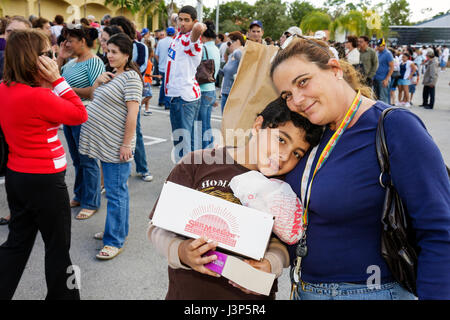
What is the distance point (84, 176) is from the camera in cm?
386

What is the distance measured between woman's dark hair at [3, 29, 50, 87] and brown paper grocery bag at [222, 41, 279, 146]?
132 cm

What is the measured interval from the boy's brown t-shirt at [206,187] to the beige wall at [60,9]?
25.8 meters

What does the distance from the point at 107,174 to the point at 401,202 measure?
2.54m

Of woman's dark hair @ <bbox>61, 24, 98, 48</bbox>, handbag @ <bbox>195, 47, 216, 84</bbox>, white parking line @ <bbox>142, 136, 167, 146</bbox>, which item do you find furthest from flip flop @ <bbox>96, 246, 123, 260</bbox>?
white parking line @ <bbox>142, 136, 167, 146</bbox>

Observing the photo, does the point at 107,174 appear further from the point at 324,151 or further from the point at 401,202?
the point at 401,202

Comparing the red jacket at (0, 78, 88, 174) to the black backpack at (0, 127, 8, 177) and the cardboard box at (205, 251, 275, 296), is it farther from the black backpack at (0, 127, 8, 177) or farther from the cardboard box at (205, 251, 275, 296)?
the cardboard box at (205, 251, 275, 296)

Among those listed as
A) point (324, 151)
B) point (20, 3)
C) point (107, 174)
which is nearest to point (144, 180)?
point (107, 174)

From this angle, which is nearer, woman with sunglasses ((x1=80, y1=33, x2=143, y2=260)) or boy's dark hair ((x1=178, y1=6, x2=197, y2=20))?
woman with sunglasses ((x1=80, y1=33, x2=143, y2=260))

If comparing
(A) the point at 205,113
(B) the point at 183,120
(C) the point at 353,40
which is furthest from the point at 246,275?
(C) the point at 353,40

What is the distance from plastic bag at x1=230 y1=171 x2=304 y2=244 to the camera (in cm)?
126

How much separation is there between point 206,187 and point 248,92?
0.44 metres

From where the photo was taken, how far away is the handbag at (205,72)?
216 inches

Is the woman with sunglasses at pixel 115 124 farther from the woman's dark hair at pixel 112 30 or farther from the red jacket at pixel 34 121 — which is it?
the woman's dark hair at pixel 112 30
